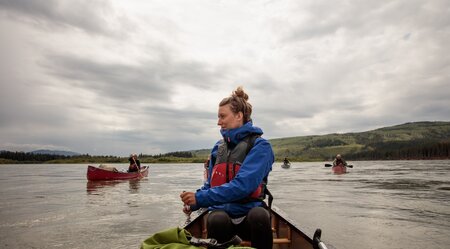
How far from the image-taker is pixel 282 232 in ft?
21.9

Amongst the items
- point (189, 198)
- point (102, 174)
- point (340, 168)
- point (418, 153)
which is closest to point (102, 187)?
point (102, 174)

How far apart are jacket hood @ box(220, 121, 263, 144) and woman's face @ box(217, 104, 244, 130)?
7 cm

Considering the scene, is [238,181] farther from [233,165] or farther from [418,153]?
[418,153]

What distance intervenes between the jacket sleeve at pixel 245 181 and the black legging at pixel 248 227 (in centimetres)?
29

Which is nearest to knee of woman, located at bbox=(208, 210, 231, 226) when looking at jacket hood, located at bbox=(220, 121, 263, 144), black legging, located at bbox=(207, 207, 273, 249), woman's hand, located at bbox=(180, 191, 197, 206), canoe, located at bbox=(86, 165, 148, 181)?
black legging, located at bbox=(207, 207, 273, 249)

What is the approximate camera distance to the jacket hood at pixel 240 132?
401 cm

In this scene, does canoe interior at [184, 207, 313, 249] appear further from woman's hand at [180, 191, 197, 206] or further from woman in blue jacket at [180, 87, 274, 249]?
woman's hand at [180, 191, 197, 206]

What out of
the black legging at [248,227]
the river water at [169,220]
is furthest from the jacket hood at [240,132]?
the river water at [169,220]

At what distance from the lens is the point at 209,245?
10.5 ft

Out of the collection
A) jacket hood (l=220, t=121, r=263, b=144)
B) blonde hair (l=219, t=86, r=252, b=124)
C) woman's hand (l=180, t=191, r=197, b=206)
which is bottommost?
woman's hand (l=180, t=191, r=197, b=206)

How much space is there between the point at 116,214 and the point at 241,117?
1255 cm

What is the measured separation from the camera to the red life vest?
3.95 metres

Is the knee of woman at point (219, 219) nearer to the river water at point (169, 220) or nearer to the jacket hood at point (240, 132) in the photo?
the jacket hood at point (240, 132)

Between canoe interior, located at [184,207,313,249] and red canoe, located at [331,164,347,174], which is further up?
canoe interior, located at [184,207,313,249]
